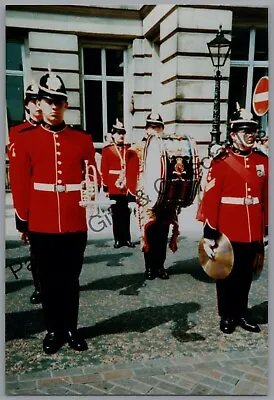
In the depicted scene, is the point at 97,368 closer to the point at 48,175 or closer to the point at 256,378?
the point at 256,378

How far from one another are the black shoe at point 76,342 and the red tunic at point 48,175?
703 millimetres

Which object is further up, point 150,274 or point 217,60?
point 217,60

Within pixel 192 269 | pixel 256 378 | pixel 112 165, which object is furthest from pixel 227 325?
pixel 112 165

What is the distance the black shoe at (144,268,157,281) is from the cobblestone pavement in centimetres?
4

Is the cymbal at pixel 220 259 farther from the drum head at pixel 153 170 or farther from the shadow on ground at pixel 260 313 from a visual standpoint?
the drum head at pixel 153 170

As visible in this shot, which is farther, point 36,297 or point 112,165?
point 112,165

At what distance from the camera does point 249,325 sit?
9.55 ft

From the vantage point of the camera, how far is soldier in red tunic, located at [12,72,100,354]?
8.20 feet

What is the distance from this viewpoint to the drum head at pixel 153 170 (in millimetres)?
3006

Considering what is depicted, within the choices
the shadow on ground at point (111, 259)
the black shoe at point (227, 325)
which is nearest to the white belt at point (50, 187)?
the shadow on ground at point (111, 259)

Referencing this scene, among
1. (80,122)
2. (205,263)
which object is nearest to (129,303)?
(205,263)

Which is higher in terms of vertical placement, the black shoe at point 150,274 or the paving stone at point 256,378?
the black shoe at point 150,274

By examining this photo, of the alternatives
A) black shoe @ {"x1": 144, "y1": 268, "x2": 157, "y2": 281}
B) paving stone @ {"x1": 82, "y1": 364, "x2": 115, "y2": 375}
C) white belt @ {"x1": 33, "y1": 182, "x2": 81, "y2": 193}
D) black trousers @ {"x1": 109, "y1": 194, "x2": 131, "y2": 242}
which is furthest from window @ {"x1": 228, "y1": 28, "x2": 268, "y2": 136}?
Answer: paving stone @ {"x1": 82, "y1": 364, "x2": 115, "y2": 375}

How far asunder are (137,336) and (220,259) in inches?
29.7
